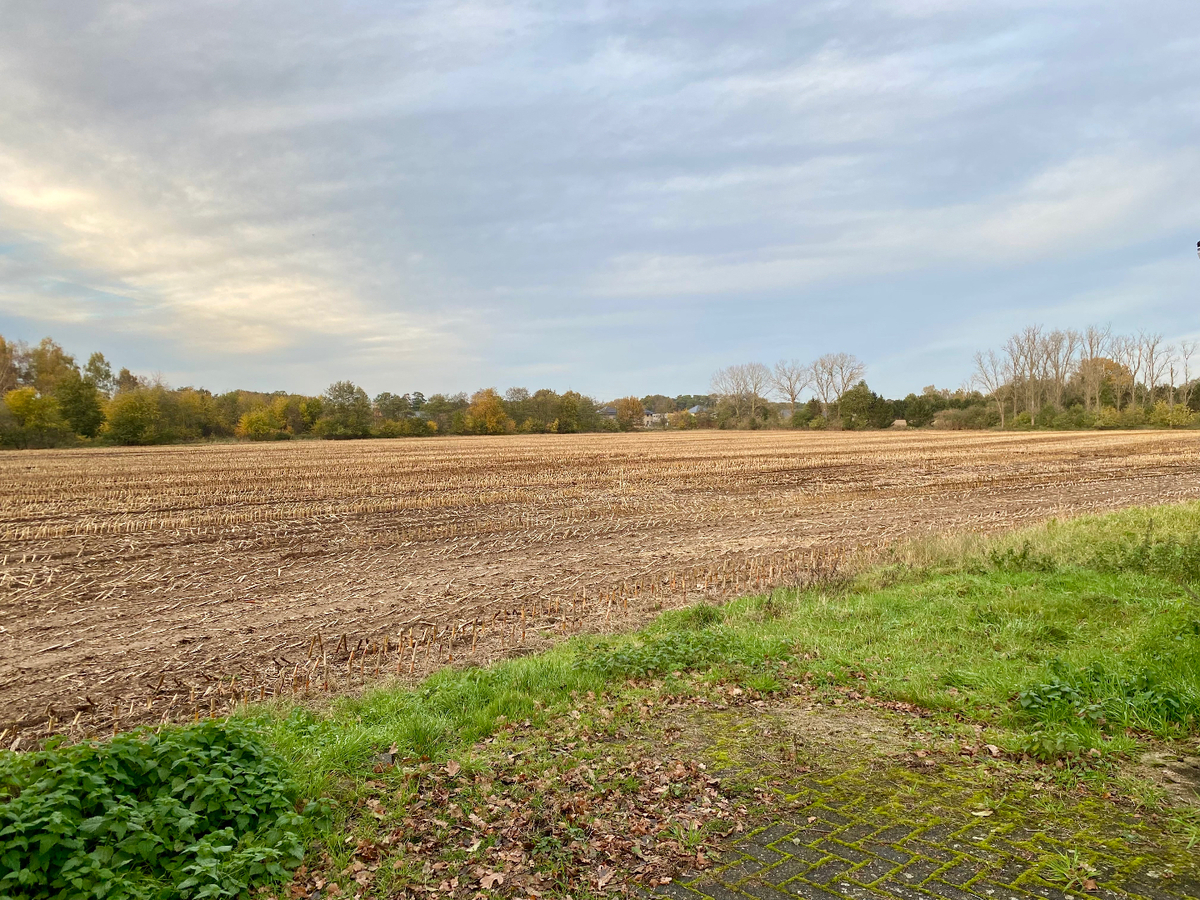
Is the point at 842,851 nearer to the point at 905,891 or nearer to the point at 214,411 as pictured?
the point at 905,891

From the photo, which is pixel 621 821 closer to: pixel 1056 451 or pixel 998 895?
pixel 998 895

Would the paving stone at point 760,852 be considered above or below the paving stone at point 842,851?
below

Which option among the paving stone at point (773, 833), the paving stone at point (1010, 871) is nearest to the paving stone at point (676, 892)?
the paving stone at point (773, 833)

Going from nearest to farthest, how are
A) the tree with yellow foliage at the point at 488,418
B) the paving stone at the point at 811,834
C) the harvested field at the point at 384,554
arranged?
the paving stone at the point at 811,834 → the harvested field at the point at 384,554 → the tree with yellow foliage at the point at 488,418

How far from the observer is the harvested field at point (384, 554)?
870 cm

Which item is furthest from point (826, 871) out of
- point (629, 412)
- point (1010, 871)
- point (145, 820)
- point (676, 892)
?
point (629, 412)

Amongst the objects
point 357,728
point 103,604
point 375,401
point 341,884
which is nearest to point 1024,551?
point 357,728

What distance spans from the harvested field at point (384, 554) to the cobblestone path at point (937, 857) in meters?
5.28

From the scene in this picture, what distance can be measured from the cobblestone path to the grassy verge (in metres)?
0.37

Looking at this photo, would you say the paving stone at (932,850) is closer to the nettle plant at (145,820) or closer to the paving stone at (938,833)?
the paving stone at (938,833)

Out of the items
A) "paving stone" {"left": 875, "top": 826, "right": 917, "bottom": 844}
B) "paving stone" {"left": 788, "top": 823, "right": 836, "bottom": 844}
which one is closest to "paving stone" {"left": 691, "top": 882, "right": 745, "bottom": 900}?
"paving stone" {"left": 788, "top": 823, "right": 836, "bottom": 844}

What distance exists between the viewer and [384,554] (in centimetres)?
1605

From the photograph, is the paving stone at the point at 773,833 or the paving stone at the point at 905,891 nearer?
the paving stone at the point at 905,891

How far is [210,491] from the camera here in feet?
92.6
